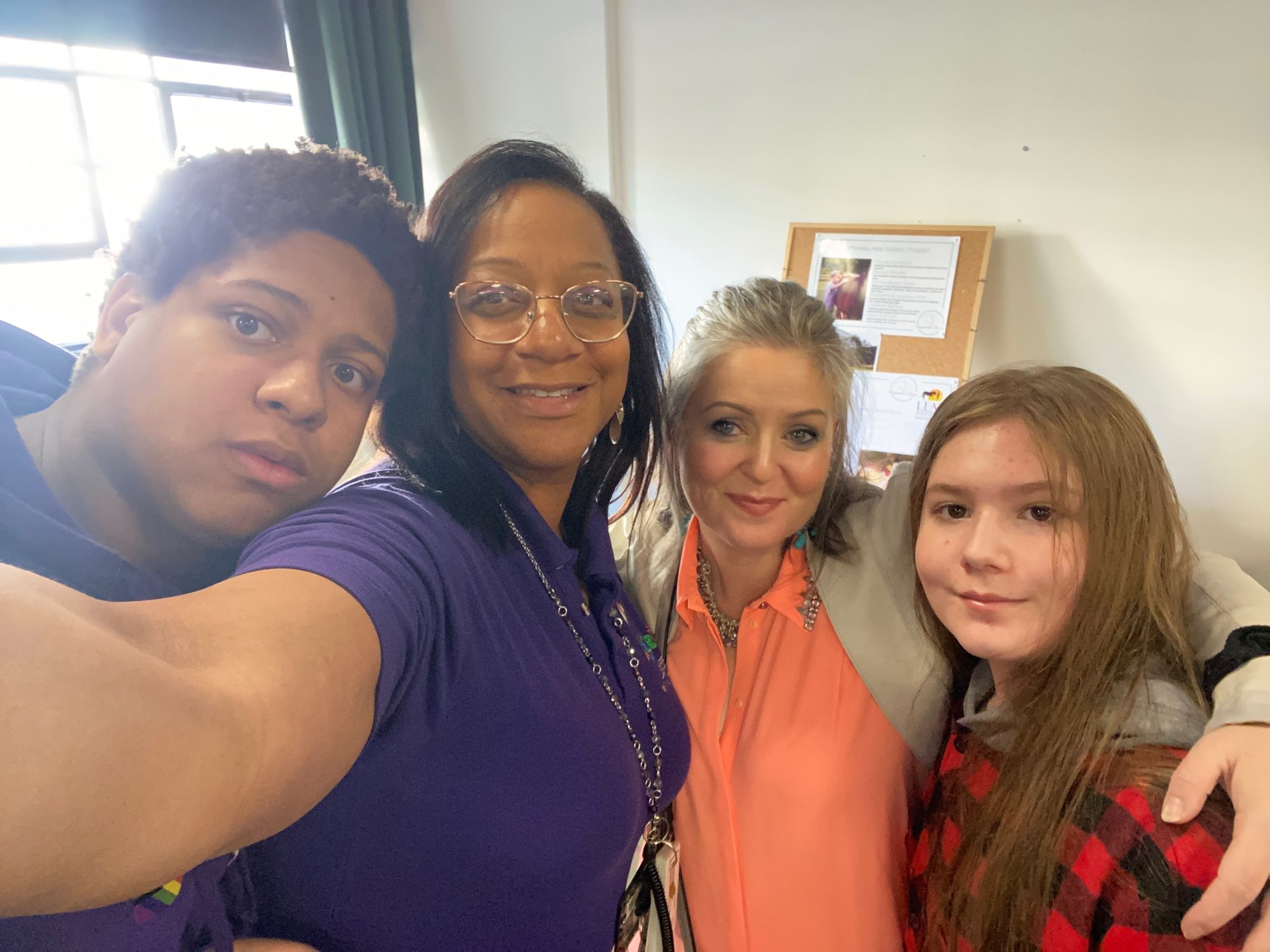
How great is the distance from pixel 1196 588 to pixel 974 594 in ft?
1.03

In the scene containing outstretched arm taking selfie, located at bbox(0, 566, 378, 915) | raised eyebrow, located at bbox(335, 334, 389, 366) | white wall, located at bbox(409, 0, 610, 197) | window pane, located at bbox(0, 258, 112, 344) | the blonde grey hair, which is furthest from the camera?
white wall, located at bbox(409, 0, 610, 197)

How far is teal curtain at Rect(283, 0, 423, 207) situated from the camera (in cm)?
239

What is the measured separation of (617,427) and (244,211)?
2.03ft

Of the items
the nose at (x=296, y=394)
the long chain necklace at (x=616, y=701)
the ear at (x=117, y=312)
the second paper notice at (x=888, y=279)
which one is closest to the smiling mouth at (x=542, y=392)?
the long chain necklace at (x=616, y=701)

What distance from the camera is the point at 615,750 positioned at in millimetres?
772

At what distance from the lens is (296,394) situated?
641 millimetres

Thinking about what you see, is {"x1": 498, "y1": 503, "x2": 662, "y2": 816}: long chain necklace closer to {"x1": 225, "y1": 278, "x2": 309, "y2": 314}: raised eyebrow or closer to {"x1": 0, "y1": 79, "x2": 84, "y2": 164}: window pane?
{"x1": 225, "y1": 278, "x2": 309, "y2": 314}: raised eyebrow

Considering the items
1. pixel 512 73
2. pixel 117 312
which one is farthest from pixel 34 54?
pixel 117 312

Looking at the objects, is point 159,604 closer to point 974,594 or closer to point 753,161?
point 974,594

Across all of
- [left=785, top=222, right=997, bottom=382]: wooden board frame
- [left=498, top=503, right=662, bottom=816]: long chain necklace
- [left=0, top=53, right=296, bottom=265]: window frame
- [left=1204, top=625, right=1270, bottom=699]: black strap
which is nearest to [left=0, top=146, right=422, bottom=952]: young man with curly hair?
[left=498, top=503, right=662, bottom=816]: long chain necklace

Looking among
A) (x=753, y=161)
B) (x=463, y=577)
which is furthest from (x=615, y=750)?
(x=753, y=161)

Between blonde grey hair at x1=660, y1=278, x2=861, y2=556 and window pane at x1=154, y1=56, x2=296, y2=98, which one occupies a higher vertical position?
window pane at x1=154, y1=56, x2=296, y2=98

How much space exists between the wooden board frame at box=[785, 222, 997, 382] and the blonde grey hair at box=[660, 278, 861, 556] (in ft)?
A: 4.26

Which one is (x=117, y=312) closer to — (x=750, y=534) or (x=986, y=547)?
(x=750, y=534)
